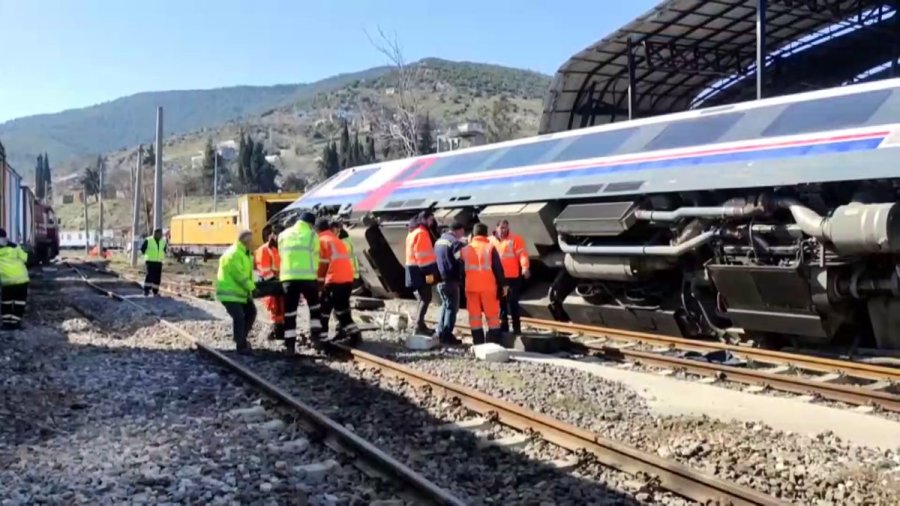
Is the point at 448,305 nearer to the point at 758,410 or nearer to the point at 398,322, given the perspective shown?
the point at 398,322

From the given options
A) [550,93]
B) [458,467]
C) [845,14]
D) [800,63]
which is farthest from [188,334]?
[800,63]

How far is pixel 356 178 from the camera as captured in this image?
20.2 metres

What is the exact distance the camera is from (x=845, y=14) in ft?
78.3

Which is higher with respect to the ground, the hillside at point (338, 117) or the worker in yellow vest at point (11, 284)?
the hillside at point (338, 117)

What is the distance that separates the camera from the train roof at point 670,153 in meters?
9.38

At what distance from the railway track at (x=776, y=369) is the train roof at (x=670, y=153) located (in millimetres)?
1929

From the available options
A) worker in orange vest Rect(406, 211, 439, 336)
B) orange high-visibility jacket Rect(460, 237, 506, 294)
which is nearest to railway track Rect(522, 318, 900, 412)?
orange high-visibility jacket Rect(460, 237, 506, 294)

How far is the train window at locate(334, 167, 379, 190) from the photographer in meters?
19.8

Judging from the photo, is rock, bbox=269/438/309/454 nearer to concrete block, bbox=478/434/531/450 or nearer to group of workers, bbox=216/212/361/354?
concrete block, bbox=478/434/531/450

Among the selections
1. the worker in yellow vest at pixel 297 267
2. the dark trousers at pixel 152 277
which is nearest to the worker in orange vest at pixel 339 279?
the worker in yellow vest at pixel 297 267

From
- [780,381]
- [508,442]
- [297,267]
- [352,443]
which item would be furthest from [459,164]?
[352,443]

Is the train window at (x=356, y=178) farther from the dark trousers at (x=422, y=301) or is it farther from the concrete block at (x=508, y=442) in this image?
the concrete block at (x=508, y=442)

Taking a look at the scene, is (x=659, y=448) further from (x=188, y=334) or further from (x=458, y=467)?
(x=188, y=334)

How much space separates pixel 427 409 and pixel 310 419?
108 centimetres
